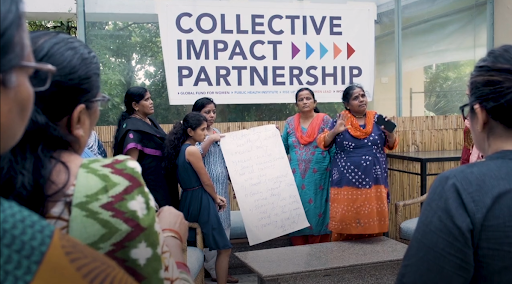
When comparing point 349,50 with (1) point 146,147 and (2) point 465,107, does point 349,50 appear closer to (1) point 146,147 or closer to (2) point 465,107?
(1) point 146,147

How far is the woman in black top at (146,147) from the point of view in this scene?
12.0ft

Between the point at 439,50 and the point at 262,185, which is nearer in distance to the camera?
the point at 262,185

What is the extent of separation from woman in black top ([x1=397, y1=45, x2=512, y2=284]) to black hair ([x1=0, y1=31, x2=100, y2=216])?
854 mm

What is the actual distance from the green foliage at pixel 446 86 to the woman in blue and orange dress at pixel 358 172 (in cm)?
224

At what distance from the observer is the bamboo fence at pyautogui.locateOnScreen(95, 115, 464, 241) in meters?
5.00

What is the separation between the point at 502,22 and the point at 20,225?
21.1ft

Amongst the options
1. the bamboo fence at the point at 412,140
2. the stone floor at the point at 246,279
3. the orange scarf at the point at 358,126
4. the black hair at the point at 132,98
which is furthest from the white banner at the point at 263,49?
the stone floor at the point at 246,279

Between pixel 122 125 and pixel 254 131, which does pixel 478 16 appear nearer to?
pixel 254 131

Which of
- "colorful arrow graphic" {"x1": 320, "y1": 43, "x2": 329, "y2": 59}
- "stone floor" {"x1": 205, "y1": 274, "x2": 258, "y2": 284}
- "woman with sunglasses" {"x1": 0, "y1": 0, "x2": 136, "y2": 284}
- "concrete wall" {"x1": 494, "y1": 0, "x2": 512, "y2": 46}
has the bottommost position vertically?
"stone floor" {"x1": 205, "y1": 274, "x2": 258, "y2": 284}

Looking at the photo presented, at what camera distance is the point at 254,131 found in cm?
443

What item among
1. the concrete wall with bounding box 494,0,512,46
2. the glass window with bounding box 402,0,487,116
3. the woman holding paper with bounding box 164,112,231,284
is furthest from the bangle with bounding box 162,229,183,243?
the concrete wall with bounding box 494,0,512,46

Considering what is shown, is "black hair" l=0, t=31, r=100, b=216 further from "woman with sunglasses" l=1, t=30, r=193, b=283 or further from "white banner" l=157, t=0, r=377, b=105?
"white banner" l=157, t=0, r=377, b=105

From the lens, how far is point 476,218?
114cm

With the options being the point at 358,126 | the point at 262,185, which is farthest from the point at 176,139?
the point at 358,126
